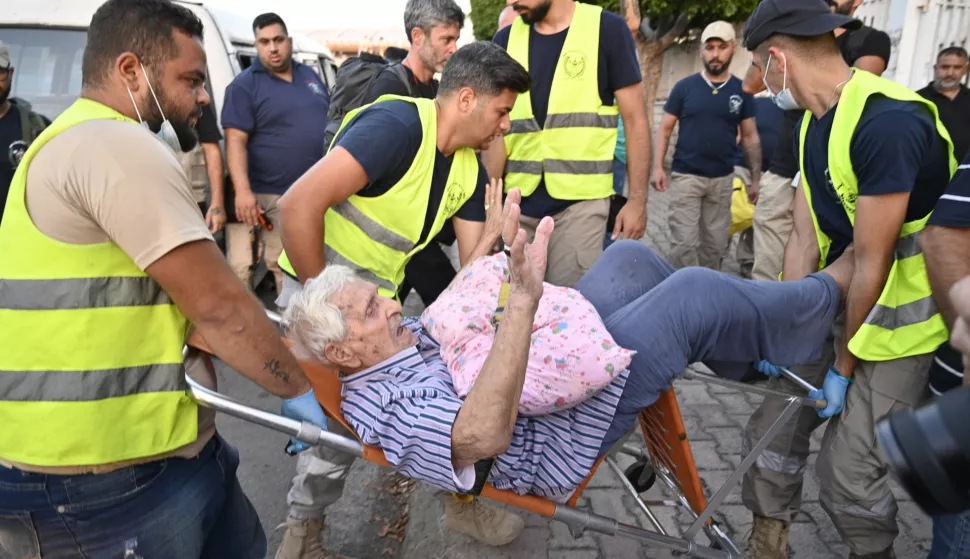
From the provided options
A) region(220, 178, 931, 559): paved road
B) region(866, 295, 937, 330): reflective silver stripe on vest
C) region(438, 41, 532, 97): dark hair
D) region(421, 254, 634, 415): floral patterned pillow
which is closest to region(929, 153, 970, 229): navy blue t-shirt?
region(866, 295, 937, 330): reflective silver stripe on vest

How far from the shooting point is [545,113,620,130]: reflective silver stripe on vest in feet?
11.2

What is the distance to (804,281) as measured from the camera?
94.1 inches

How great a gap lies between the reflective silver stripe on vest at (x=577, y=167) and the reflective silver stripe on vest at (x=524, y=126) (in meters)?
0.17

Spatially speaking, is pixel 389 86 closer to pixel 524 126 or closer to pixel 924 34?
pixel 524 126

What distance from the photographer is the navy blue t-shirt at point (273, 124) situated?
485cm

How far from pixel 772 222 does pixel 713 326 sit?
3037mm

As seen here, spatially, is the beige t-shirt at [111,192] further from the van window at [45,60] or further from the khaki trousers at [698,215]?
the khaki trousers at [698,215]

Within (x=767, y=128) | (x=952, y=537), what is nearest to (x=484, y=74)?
(x=952, y=537)

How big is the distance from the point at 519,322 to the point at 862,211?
1.06 meters

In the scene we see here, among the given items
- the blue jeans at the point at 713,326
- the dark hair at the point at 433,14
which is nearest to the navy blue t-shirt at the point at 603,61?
the dark hair at the point at 433,14

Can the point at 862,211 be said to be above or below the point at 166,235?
below

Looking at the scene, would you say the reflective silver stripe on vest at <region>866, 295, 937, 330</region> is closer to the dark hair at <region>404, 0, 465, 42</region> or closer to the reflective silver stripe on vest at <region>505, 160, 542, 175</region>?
the reflective silver stripe on vest at <region>505, 160, 542, 175</region>

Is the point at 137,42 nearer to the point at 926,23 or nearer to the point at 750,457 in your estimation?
the point at 750,457

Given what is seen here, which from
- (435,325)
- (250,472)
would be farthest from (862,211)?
(250,472)
